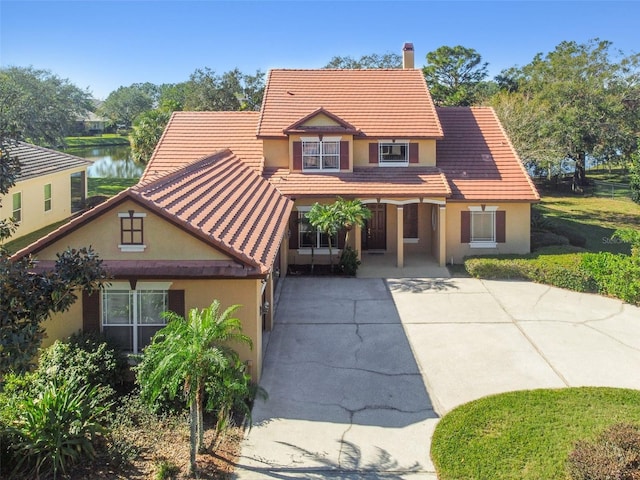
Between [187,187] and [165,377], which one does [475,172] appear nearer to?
[187,187]

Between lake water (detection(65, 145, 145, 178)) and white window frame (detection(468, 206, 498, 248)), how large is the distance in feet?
103

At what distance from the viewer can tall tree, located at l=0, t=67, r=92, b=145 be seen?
42.9 meters

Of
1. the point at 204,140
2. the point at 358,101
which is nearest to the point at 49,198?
the point at 204,140

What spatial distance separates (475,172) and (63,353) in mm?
17340

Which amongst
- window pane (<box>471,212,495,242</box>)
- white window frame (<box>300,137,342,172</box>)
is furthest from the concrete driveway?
white window frame (<box>300,137,342,172</box>)

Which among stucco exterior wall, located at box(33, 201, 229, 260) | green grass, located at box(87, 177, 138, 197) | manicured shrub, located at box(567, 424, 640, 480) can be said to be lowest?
manicured shrub, located at box(567, 424, 640, 480)

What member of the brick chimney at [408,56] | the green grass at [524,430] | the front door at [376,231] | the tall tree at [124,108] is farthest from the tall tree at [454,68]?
the tall tree at [124,108]

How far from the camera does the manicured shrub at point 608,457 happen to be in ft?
25.2

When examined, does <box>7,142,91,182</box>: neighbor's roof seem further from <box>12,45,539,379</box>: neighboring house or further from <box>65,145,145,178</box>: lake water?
<box>65,145,145,178</box>: lake water

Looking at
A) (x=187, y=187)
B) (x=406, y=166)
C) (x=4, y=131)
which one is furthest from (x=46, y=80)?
(x=4, y=131)

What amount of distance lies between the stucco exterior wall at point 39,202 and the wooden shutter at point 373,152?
1488 centimetres

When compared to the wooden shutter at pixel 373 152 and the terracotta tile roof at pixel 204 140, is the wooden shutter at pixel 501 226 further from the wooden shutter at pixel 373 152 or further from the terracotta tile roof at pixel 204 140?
the terracotta tile roof at pixel 204 140

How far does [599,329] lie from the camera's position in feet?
48.4

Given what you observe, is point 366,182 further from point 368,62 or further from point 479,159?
point 368,62
